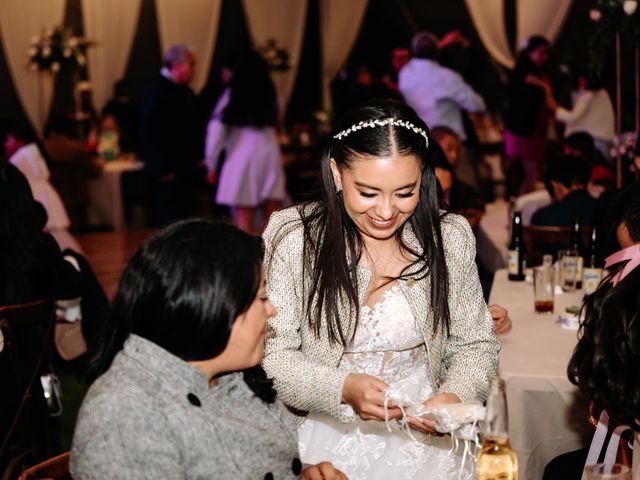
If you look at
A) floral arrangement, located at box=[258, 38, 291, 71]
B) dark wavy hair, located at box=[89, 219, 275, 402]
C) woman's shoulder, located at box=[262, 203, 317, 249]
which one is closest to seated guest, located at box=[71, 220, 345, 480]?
dark wavy hair, located at box=[89, 219, 275, 402]

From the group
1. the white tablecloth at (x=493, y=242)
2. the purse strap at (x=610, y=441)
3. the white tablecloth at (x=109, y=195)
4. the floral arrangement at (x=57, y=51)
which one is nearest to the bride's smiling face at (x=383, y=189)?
the purse strap at (x=610, y=441)

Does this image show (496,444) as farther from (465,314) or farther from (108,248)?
(108,248)

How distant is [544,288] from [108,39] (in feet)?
25.6

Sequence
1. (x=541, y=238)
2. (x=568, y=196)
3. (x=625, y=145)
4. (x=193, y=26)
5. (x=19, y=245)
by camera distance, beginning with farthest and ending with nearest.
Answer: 1. (x=193, y=26)
2. (x=625, y=145)
3. (x=568, y=196)
4. (x=541, y=238)
5. (x=19, y=245)

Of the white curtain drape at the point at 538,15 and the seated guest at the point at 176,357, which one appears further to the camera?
the white curtain drape at the point at 538,15

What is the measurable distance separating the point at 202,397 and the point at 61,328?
2614 millimetres

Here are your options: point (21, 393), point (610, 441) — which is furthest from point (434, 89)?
point (610, 441)

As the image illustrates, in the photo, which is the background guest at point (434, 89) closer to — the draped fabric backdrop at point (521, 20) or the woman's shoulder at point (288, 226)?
the draped fabric backdrop at point (521, 20)

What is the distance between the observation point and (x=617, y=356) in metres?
1.44

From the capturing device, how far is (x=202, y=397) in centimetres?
139

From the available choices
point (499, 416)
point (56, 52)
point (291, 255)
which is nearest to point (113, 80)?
point (56, 52)

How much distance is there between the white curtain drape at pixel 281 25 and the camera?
10.5m

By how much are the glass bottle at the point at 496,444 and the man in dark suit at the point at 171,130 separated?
5493 millimetres

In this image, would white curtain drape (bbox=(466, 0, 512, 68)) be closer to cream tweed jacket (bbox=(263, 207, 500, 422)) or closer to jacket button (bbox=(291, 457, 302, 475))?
cream tweed jacket (bbox=(263, 207, 500, 422))
